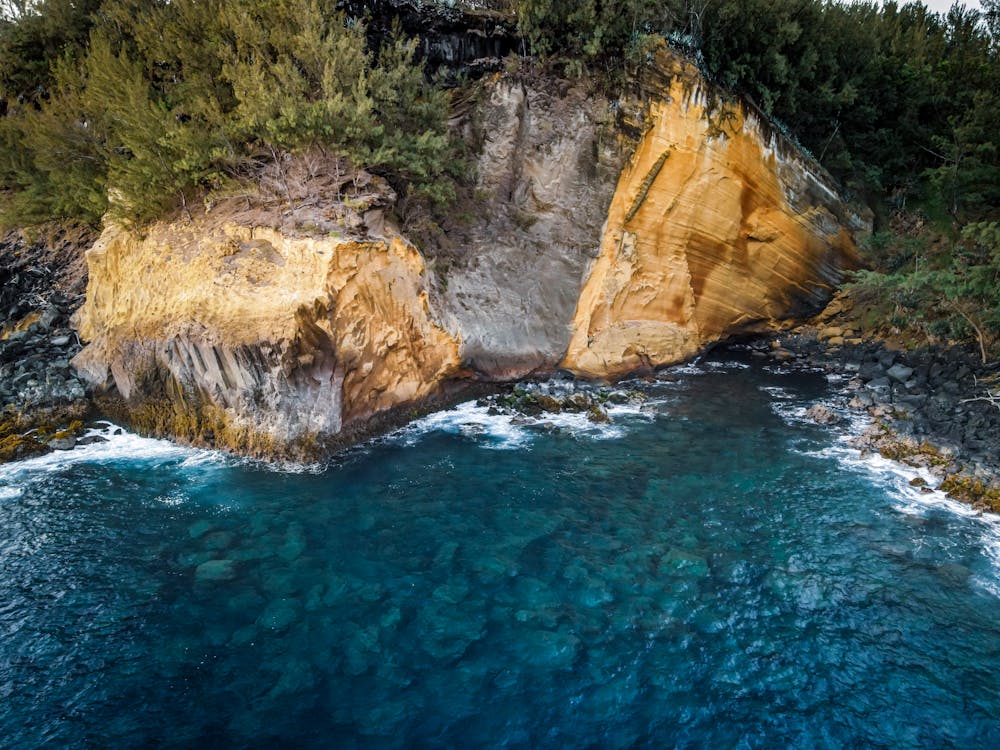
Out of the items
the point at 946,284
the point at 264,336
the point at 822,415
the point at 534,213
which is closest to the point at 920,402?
the point at 822,415

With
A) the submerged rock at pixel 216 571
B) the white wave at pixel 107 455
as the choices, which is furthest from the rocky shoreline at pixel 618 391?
the submerged rock at pixel 216 571

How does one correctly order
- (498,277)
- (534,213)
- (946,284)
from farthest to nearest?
(534,213), (498,277), (946,284)

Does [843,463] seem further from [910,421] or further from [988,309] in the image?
[988,309]

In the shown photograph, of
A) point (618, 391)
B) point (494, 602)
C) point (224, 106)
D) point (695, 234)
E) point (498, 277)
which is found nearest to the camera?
point (494, 602)

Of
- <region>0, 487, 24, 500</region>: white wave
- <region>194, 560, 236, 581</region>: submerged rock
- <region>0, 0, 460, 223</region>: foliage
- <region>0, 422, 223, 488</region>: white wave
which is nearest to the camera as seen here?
<region>194, 560, 236, 581</region>: submerged rock

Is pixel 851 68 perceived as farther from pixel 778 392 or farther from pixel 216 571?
pixel 216 571

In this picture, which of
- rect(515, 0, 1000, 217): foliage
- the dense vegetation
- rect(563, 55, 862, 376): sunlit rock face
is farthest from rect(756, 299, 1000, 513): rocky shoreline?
rect(515, 0, 1000, 217): foliage

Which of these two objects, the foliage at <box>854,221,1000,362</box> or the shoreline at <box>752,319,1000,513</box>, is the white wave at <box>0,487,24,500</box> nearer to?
the shoreline at <box>752,319,1000,513</box>
